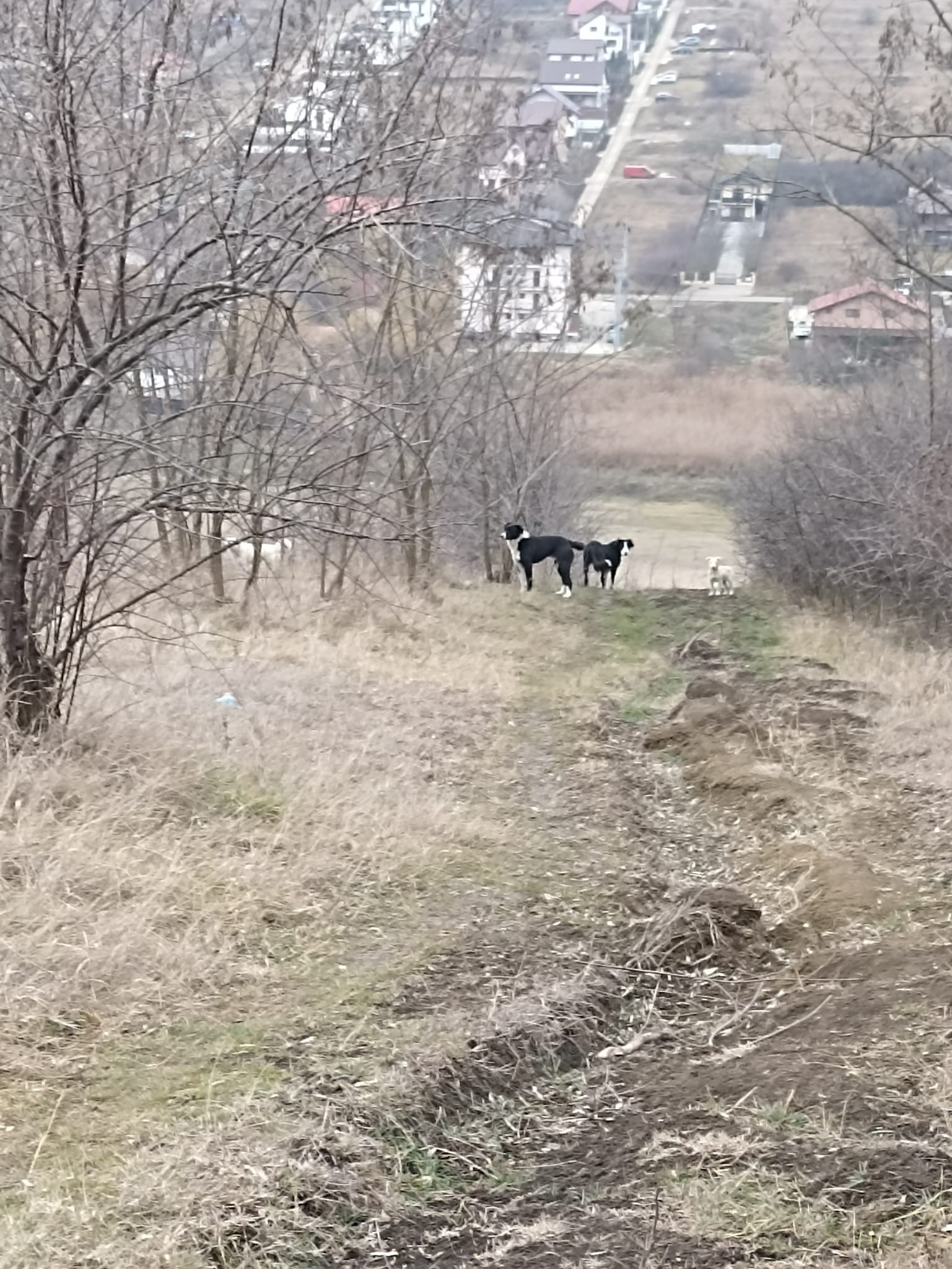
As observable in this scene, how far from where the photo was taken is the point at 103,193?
613cm

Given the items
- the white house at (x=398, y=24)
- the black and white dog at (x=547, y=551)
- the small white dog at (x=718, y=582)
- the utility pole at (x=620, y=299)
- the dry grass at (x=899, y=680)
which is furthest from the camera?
the utility pole at (x=620, y=299)

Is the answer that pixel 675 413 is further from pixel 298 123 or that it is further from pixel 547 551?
pixel 298 123

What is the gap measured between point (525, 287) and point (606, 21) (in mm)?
33629

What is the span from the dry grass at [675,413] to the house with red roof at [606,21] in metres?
9.32

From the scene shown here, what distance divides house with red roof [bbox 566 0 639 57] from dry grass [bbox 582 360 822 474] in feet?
30.6

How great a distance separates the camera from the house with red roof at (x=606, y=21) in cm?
3570

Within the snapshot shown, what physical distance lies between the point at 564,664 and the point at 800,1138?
305 inches

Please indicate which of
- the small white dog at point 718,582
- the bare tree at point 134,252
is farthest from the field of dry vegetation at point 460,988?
the small white dog at point 718,582

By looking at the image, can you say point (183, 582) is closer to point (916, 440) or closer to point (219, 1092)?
point (219, 1092)

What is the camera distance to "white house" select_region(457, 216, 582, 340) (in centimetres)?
1448

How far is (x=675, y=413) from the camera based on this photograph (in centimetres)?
3228


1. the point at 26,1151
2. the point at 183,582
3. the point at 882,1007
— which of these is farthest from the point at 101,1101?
the point at 183,582

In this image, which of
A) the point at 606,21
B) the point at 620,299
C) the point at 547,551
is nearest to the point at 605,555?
the point at 547,551

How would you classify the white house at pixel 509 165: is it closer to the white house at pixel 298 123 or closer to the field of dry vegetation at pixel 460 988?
the white house at pixel 298 123
